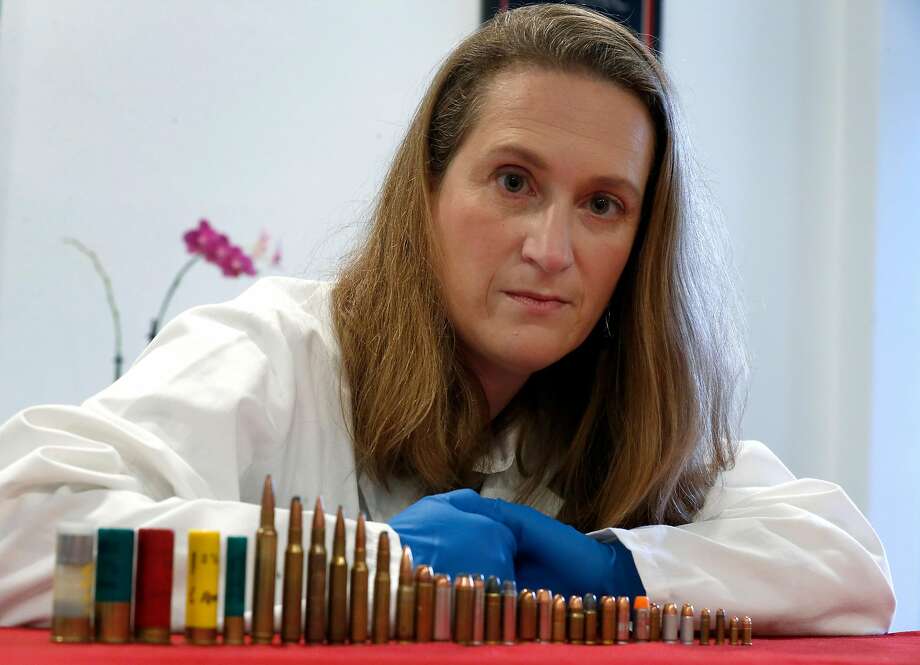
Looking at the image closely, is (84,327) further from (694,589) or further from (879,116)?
(879,116)

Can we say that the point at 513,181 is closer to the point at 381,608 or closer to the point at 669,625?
the point at 669,625

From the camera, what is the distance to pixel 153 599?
92cm

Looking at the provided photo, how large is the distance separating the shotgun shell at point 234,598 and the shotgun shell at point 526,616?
290 mm

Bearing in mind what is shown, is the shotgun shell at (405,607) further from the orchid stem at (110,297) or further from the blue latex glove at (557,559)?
the orchid stem at (110,297)

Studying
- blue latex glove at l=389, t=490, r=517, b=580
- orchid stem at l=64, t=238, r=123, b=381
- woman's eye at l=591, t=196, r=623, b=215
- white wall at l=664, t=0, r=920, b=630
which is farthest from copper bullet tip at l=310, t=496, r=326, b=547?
white wall at l=664, t=0, r=920, b=630

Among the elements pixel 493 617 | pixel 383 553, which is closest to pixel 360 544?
pixel 383 553

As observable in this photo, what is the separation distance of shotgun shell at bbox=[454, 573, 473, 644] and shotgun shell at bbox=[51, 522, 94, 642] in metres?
0.31

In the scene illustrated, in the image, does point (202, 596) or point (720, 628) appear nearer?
point (202, 596)

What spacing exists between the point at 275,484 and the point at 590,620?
65 cm

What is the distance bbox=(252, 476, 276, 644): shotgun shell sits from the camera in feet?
3.11

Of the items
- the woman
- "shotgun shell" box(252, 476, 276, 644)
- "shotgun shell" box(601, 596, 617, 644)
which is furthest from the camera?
the woman

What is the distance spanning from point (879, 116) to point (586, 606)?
2974mm

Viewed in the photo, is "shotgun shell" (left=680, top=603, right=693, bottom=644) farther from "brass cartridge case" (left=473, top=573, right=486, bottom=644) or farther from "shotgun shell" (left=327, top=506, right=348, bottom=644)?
"shotgun shell" (left=327, top=506, right=348, bottom=644)

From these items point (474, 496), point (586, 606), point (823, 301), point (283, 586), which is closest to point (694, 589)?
point (474, 496)
